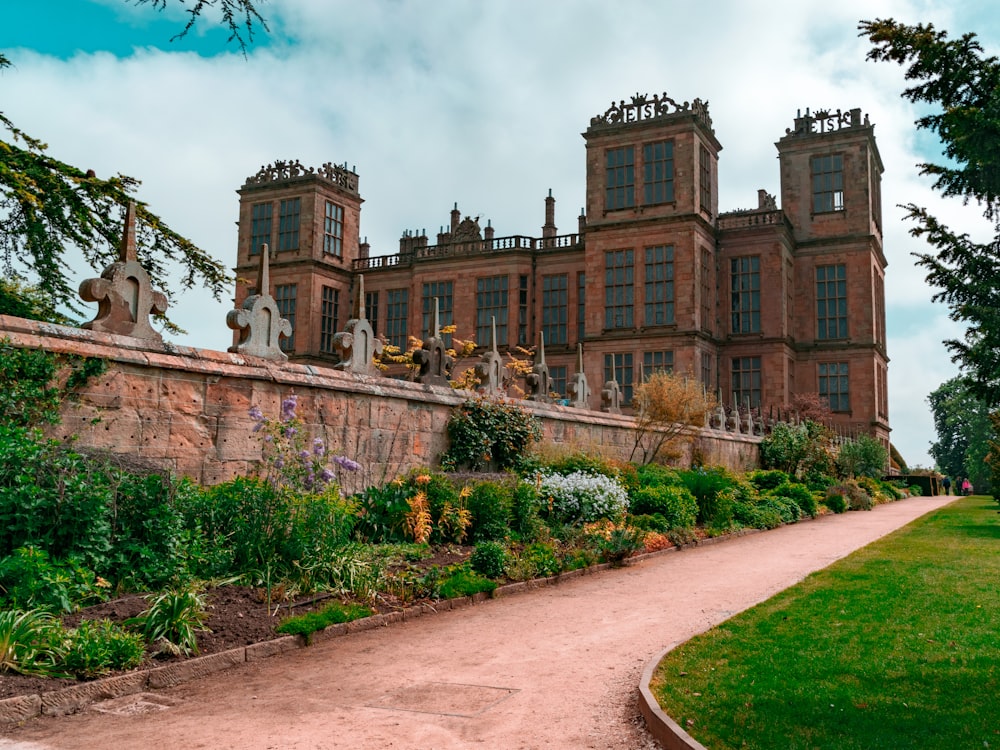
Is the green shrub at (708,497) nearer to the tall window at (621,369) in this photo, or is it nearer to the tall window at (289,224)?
the tall window at (621,369)

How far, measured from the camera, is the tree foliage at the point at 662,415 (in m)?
23.7

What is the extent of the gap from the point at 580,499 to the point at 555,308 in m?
26.0

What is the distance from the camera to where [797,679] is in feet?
20.6

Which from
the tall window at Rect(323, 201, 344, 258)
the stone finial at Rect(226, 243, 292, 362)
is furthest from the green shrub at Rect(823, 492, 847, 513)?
the tall window at Rect(323, 201, 344, 258)

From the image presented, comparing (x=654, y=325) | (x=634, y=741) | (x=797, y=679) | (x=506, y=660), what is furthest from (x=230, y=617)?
(x=654, y=325)

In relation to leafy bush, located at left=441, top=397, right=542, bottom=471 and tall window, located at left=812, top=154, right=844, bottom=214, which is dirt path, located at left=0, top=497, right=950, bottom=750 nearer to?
leafy bush, located at left=441, top=397, right=542, bottom=471

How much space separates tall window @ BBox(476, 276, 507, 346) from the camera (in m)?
40.5

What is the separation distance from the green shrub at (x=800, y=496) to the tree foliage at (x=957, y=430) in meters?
41.9

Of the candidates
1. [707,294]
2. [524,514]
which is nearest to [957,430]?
[707,294]

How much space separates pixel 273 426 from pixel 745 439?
22.9m

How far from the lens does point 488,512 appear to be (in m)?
12.5

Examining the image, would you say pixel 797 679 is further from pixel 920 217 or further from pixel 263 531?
pixel 920 217

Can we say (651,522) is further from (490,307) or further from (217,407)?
(490,307)

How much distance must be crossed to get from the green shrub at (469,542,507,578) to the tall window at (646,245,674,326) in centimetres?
2609
